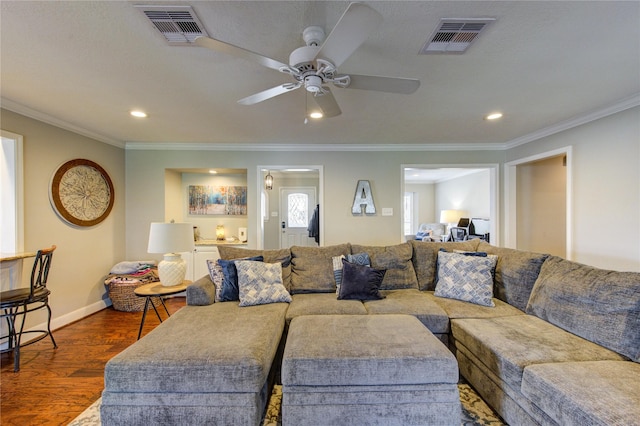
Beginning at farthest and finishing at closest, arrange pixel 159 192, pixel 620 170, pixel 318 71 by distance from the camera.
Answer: pixel 159 192
pixel 620 170
pixel 318 71

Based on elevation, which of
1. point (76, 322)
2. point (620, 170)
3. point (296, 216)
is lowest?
point (76, 322)

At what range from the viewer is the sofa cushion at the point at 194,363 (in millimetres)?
1456

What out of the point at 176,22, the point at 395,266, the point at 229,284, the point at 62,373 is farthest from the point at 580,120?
the point at 62,373

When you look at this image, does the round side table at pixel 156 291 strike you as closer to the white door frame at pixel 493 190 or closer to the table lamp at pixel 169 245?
the table lamp at pixel 169 245

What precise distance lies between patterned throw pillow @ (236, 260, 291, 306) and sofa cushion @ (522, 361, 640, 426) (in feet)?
5.96

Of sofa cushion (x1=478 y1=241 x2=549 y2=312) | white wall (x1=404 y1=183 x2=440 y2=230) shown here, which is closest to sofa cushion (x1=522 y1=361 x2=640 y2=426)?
sofa cushion (x1=478 y1=241 x2=549 y2=312)

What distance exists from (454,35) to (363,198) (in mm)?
2871

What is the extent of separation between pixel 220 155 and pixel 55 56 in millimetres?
2464

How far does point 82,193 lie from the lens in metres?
3.50

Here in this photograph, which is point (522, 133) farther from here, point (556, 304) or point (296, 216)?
point (296, 216)

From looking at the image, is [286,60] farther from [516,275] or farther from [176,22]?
[516,275]

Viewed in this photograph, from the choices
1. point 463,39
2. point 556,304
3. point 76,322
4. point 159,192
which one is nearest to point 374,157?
point 463,39

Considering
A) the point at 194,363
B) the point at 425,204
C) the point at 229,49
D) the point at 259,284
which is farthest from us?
the point at 425,204

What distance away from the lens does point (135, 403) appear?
4.82 feet
